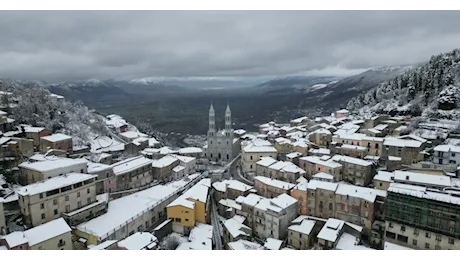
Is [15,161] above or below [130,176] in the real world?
above

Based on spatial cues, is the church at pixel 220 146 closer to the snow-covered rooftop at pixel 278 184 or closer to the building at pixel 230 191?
the building at pixel 230 191

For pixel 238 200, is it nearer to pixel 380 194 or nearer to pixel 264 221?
pixel 264 221

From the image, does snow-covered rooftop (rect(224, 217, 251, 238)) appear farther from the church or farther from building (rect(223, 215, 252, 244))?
the church

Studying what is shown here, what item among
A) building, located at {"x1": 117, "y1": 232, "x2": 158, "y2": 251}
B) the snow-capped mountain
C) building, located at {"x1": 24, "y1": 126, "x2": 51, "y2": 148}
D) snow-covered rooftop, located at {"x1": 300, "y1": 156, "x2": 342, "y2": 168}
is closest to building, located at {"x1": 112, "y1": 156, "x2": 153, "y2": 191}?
building, located at {"x1": 24, "y1": 126, "x2": 51, "y2": 148}

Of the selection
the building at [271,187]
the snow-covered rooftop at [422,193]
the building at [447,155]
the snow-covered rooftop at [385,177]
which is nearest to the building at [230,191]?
the building at [271,187]

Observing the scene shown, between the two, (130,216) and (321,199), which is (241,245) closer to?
(321,199)
